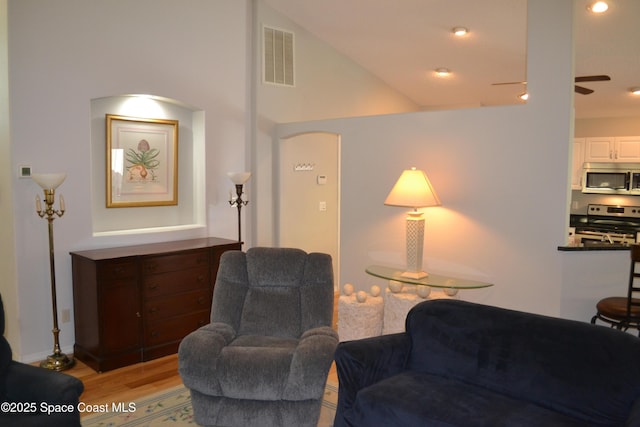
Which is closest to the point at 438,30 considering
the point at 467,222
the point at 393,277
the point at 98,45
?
the point at 467,222

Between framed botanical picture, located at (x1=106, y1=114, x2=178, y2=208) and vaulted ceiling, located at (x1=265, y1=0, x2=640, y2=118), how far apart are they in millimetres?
2049

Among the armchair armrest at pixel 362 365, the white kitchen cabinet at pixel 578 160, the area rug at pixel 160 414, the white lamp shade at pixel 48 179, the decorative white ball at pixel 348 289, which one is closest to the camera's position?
the armchair armrest at pixel 362 365

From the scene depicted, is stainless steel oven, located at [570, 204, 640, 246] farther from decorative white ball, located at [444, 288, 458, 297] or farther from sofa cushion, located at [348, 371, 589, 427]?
sofa cushion, located at [348, 371, 589, 427]

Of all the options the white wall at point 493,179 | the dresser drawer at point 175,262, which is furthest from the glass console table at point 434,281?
the dresser drawer at point 175,262

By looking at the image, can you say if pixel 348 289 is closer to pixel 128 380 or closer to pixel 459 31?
pixel 128 380

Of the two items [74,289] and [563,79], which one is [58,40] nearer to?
[74,289]

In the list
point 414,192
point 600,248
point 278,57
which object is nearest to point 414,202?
point 414,192

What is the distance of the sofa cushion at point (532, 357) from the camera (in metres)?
2.26

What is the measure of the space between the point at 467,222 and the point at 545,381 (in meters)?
2.20

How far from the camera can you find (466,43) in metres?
5.47

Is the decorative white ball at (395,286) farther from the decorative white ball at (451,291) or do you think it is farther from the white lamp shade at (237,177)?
the white lamp shade at (237,177)

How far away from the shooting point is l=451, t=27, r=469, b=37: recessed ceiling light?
514 cm

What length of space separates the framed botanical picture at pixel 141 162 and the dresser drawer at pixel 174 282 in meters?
0.86

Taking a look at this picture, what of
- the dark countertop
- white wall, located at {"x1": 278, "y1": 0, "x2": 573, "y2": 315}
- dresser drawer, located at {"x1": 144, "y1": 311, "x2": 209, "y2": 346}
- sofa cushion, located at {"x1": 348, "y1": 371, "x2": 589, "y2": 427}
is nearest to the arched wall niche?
dresser drawer, located at {"x1": 144, "y1": 311, "x2": 209, "y2": 346}
